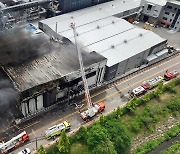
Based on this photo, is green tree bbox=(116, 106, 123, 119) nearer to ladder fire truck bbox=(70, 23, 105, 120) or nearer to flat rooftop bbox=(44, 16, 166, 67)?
ladder fire truck bbox=(70, 23, 105, 120)

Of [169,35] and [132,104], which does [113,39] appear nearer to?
[132,104]

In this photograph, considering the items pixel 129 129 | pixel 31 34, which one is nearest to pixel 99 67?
pixel 129 129

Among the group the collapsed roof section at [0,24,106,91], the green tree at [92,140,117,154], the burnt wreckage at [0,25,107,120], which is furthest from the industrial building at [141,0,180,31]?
the green tree at [92,140,117,154]

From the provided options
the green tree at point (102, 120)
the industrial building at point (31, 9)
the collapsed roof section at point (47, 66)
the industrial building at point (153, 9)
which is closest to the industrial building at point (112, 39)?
the industrial building at point (31, 9)

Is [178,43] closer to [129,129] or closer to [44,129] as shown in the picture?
[129,129]

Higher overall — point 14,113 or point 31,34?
point 31,34

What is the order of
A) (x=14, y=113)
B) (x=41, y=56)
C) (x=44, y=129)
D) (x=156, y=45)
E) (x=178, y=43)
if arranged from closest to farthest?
(x=14, y=113) < (x=44, y=129) < (x=41, y=56) < (x=156, y=45) < (x=178, y=43)

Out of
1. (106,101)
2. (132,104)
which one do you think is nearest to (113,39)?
(106,101)

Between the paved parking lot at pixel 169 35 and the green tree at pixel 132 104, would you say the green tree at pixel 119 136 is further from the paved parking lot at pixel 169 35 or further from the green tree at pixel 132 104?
the paved parking lot at pixel 169 35
